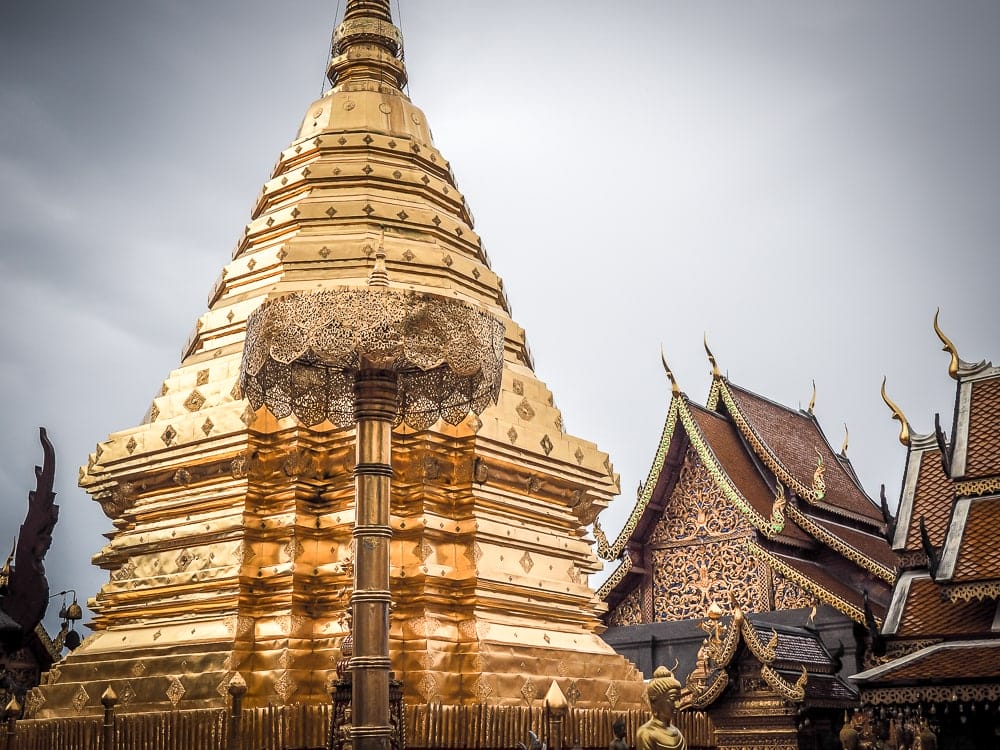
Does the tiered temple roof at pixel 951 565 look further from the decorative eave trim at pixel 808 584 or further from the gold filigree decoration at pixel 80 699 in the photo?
the gold filigree decoration at pixel 80 699

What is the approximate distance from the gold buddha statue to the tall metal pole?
1.04 meters

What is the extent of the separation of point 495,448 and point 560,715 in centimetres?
282

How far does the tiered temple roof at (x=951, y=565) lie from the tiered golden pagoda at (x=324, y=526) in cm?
180

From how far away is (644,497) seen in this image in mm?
13734

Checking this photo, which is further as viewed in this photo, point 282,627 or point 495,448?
point 495,448

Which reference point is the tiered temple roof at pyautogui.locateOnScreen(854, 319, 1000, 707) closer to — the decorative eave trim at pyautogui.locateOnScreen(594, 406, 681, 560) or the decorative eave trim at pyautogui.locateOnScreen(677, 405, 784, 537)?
the decorative eave trim at pyautogui.locateOnScreen(677, 405, 784, 537)

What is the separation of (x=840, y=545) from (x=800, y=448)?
99.4 inches

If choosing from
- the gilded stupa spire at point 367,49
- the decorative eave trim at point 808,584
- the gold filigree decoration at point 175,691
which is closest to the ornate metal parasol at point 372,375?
the gold filigree decoration at point 175,691

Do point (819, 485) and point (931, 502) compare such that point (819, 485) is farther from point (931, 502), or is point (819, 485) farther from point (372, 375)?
point (372, 375)

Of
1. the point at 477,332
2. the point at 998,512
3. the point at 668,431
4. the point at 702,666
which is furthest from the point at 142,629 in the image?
the point at 668,431

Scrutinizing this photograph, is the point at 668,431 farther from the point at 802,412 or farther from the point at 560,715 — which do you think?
the point at 560,715

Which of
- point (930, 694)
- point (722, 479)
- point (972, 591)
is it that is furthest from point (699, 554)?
point (930, 694)

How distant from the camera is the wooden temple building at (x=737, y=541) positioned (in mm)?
12234

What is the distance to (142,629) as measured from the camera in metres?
7.57
